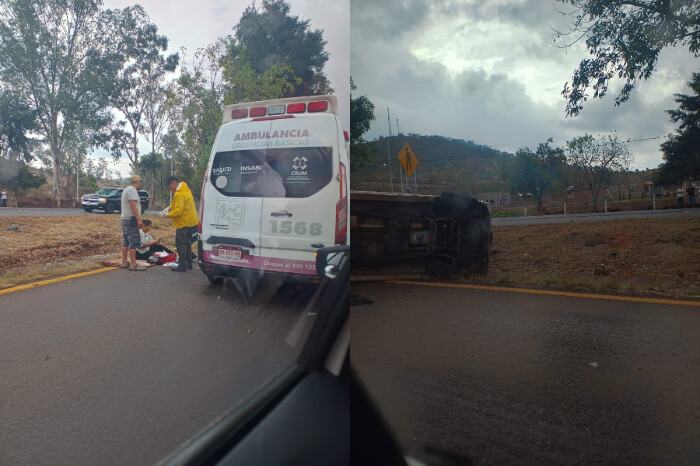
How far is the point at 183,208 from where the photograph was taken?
47.4 inches

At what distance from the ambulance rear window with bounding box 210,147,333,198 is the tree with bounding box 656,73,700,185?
25.8 inches

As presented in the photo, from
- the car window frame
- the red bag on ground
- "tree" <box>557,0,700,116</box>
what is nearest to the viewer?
"tree" <box>557,0,700,116</box>

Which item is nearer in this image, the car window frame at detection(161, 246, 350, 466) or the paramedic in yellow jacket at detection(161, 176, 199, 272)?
the car window frame at detection(161, 246, 350, 466)

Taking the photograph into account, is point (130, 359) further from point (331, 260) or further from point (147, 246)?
point (331, 260)

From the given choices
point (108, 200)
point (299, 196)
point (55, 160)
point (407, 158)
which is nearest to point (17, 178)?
point (55, 160)

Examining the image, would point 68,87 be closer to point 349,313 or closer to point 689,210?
point 349,313

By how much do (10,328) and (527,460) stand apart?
1.06m

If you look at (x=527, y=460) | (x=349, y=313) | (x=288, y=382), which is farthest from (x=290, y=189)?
(x=527, y=460)

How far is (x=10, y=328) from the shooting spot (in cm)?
101

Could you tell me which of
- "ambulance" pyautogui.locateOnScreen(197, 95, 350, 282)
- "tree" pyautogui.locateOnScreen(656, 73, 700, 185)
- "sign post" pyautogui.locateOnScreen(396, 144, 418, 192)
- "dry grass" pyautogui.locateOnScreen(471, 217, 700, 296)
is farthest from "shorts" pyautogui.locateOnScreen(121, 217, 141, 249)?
"tree" pyautogui.locateOnScreen(656, 73, 700, 185)

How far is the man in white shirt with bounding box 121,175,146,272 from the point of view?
1183 mm

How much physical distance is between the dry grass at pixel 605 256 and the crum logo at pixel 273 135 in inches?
19.3

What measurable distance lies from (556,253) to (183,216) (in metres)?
0.87

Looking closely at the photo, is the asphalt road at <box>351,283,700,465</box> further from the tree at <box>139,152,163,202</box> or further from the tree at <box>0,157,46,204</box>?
the tree at <box>0,157,46,204</box>
